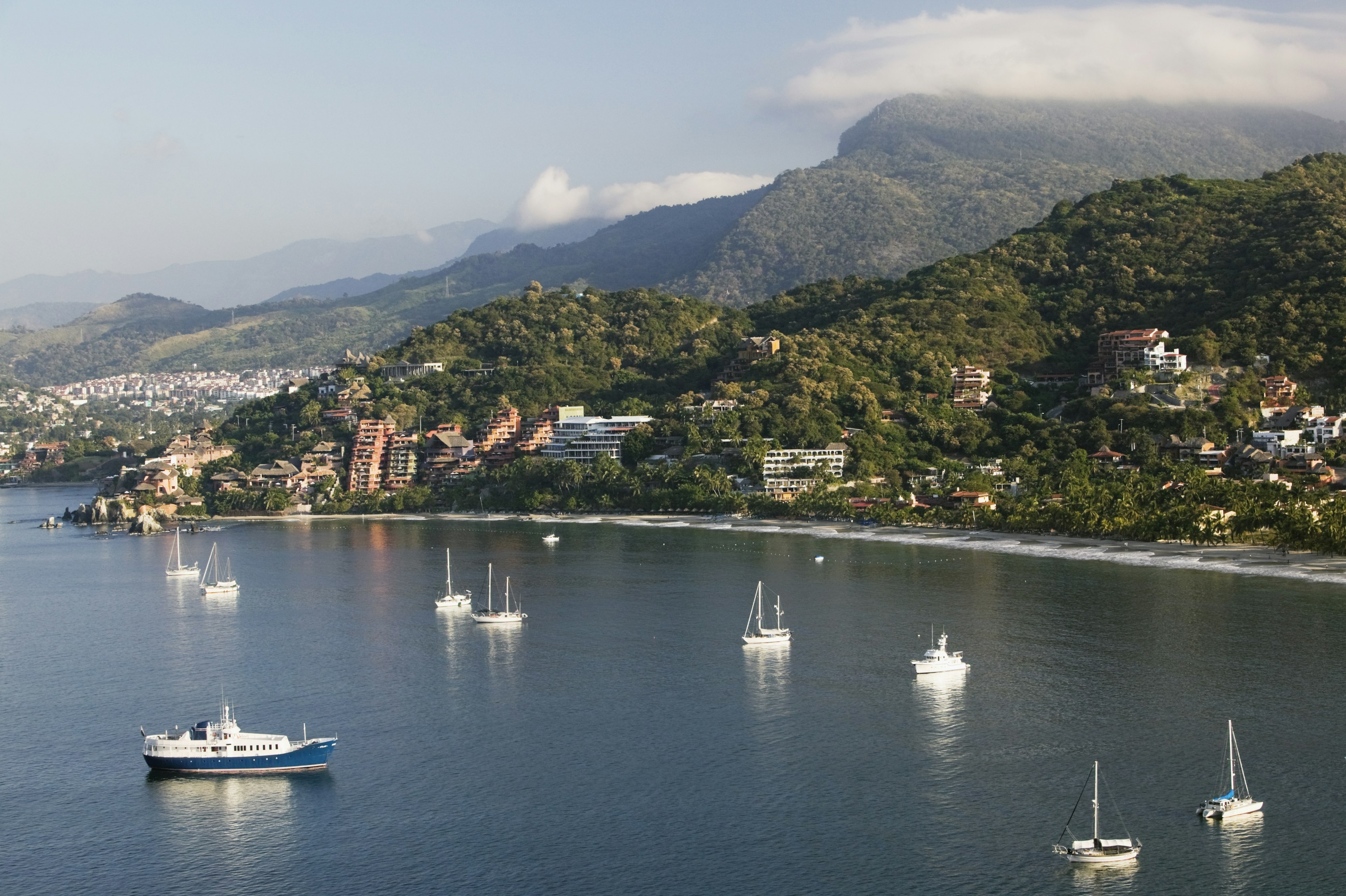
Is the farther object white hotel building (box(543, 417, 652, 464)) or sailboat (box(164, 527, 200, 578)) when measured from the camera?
white hotel building (box(543, 417, 652, 464))

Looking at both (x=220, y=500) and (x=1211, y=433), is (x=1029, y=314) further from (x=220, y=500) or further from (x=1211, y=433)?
(x=220, y=500)

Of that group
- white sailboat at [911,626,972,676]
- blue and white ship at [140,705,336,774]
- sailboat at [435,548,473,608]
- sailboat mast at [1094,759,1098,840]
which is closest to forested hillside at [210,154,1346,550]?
white sailboat at [911,626,972,676]

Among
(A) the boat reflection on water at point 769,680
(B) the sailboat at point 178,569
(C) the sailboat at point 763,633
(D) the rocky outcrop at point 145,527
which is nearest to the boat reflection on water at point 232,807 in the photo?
(A) the boat reflection on water at point 769,680

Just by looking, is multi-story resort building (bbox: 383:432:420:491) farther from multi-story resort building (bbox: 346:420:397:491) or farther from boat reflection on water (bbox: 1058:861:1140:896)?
boat reflection on water (bbox: 1058:861:1140:896)

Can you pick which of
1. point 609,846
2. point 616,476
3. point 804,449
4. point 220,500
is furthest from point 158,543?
point 609,846

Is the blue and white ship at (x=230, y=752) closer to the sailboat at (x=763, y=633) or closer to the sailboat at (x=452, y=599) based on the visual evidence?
the sailboat at (x=763, y=633)

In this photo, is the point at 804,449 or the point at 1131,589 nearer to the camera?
the point at 1131,589
